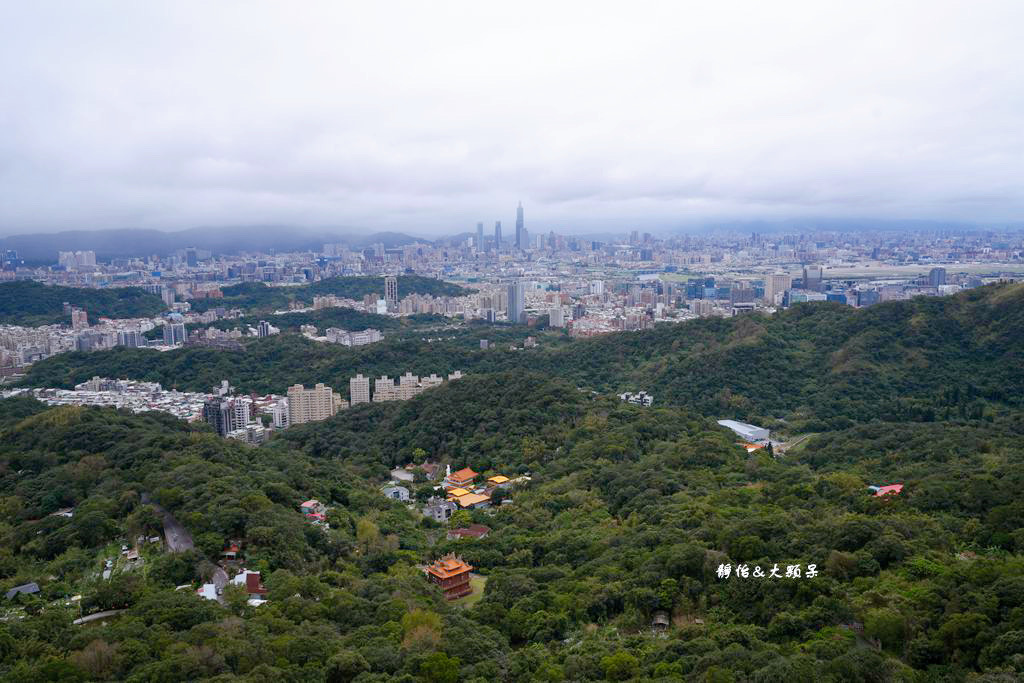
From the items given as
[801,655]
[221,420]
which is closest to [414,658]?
[801,655]

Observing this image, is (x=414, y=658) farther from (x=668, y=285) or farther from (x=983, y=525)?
(x=668, y=285)

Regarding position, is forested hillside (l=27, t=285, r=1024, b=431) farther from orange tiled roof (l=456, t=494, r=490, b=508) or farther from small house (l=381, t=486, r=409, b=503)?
small house (l=381, t=486, r=409, b=503)

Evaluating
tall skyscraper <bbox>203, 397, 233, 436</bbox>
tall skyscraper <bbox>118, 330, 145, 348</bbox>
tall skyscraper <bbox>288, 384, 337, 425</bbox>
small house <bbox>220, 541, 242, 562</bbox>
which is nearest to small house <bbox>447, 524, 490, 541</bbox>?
small house <bbox>220, 541, 242, 562</bbox>

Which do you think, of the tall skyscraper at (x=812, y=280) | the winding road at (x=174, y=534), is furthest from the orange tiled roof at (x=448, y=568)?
the tall skyscraper at (x=812, y=280)

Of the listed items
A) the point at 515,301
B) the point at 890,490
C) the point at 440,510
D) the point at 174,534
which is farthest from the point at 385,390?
the point at 515,301

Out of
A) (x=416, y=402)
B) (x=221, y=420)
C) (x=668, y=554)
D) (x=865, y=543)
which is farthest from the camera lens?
(x=221, y=420)

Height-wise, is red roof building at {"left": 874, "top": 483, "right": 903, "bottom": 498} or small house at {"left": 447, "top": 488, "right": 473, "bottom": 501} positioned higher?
red roof building at {"left": 874, "top": 483, "right": 903, "bottom": 498}
